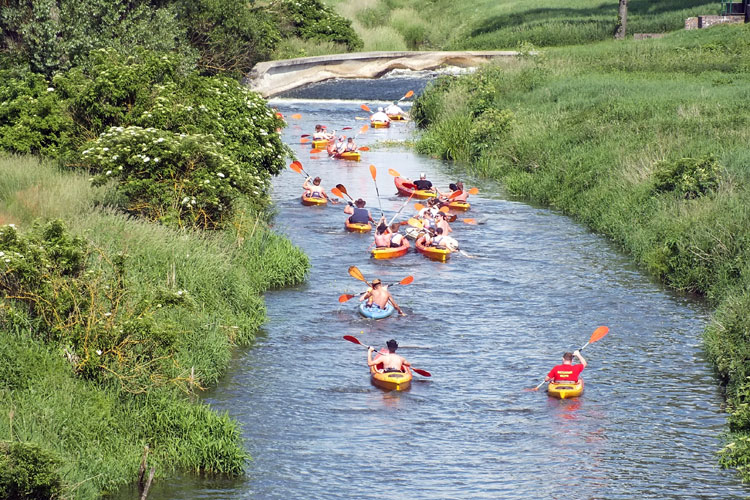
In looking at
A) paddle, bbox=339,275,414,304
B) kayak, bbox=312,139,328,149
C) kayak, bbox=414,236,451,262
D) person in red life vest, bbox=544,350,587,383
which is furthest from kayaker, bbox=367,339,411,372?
kayak, bbox=312,139,328,149

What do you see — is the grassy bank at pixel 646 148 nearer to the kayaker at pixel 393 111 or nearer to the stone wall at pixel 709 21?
the kayaker at pixel 393 111

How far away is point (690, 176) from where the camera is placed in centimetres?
2727

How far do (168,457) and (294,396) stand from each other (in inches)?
129

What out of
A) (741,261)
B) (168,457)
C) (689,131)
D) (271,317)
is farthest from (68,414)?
(689,131)

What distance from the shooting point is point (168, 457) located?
14.8m

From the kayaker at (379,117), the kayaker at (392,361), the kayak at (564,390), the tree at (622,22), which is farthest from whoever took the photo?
the tree at (622,22)

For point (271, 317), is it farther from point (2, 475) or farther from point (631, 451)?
point (2, 475)

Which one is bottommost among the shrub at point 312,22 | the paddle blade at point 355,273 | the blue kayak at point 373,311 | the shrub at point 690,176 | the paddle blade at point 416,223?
the blue kayak at point 373,311

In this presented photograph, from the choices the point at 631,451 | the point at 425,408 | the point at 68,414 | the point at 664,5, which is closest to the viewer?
the point at 68,414

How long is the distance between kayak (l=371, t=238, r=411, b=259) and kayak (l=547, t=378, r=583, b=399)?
32.8ft

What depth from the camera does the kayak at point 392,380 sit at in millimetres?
18109

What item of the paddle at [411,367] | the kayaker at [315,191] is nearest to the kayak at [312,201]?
the kayaker at [315,191]

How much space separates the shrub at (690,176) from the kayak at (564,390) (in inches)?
393

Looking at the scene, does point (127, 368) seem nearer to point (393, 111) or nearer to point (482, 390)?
point (482, 390)
